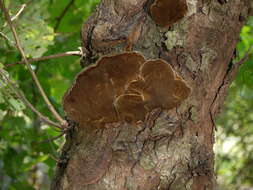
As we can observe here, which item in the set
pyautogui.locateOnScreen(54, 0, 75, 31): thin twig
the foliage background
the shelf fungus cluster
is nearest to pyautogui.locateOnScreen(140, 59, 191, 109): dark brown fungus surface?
the shelf fungus cluster

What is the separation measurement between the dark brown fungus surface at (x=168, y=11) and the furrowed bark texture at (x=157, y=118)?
24 mm

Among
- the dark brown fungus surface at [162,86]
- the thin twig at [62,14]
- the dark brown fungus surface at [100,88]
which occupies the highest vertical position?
the thin twig at [62,14]

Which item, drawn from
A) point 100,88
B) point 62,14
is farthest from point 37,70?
point 100,88

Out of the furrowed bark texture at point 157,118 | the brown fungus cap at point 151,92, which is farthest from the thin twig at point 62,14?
the brown fungus cap at point 151,92

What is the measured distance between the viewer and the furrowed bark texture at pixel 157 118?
1141 mm

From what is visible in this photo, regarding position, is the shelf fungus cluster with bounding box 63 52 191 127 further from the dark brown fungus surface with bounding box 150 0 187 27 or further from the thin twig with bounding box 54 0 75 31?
the thin twig with bounding box 54 0 75 31

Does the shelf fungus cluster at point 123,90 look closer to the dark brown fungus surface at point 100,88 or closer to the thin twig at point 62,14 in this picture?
the dark brown fungus surface at point 100,88

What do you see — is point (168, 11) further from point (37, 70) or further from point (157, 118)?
point (37, 70)

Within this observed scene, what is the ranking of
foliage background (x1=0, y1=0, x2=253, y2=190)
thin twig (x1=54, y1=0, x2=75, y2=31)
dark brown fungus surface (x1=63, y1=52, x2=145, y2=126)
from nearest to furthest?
dark brown fungus surface (x1=63, y1=52, x2=145, y2=126)
foliage background (x1=0, y1=0, x2=253, y2=190)
thin twig (x1=54, y1=0, x2=75, y2=31)

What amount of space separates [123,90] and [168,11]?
0.96 feet

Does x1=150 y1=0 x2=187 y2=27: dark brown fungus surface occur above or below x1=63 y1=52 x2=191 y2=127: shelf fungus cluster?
above

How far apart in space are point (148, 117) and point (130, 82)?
153 millimetres

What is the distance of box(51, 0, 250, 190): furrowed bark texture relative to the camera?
1.14 m

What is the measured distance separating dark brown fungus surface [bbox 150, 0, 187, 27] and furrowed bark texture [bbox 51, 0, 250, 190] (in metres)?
0.02
